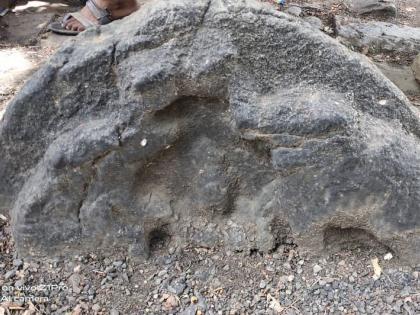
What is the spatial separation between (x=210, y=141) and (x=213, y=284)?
14.7 inches

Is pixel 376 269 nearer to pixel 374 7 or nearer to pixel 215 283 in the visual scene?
pixel 215 283

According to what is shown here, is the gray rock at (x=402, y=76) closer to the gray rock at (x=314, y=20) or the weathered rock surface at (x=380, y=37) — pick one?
the weathered rock surface at (x=380, y=37)

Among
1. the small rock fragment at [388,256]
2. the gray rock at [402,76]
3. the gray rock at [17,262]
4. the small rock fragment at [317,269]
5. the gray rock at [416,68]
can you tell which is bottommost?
the gray rock at [402,76]

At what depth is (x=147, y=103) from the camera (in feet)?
4.09

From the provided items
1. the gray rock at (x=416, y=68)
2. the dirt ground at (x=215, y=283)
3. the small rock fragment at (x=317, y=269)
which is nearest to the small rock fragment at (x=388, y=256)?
the dirt ground at (x=215, y=283)

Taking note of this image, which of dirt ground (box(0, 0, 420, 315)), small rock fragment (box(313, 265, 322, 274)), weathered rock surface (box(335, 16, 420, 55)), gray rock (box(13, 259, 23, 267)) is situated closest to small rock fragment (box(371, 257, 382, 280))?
dirt ground (box(0, 0, 420, 315))

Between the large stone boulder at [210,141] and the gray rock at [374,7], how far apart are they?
271 cm

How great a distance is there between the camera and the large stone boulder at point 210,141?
1235 millimetres

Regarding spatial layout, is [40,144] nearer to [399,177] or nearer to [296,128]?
[296,128]

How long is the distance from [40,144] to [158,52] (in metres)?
0.42

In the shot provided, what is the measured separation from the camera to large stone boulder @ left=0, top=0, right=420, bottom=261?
1.24m

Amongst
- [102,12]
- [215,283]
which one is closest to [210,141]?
[215,283]

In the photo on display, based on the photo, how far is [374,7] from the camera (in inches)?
150

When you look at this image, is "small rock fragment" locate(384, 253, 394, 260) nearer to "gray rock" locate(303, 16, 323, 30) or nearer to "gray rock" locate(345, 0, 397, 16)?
"gray rock" locate(303, 16, 323, 30)
